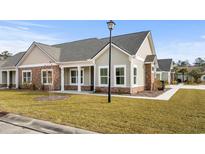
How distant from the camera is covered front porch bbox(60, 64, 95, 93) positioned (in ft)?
60.6

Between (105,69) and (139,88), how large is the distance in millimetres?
4037

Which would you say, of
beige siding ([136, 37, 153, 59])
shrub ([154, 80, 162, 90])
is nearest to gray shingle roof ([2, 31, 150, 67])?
beige siding ([136, 37, 153, 59])

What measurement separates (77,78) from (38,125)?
521 inches

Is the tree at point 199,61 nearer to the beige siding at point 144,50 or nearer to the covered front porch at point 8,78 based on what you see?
the beige siding at point 144,50

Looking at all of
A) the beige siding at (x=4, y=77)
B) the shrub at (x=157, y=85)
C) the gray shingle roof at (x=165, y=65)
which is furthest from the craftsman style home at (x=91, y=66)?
the gray shingle roof at (x=165, y=65)

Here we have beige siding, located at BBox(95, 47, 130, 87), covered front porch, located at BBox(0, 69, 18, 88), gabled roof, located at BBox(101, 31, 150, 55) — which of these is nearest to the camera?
beige siding, located at BBox(95, 47, 130, 87)

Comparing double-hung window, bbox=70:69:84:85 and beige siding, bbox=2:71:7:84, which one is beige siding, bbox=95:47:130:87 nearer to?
double-hung window, bbox=70:69:84:85

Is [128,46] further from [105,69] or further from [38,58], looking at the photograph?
[38,58]

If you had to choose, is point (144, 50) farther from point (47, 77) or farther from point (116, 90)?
point (47, 77)

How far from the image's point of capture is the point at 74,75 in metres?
19.7

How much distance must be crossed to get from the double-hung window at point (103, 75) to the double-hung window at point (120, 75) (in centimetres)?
108

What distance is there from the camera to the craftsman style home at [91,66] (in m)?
15.7

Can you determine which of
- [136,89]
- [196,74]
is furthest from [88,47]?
[196,74]
